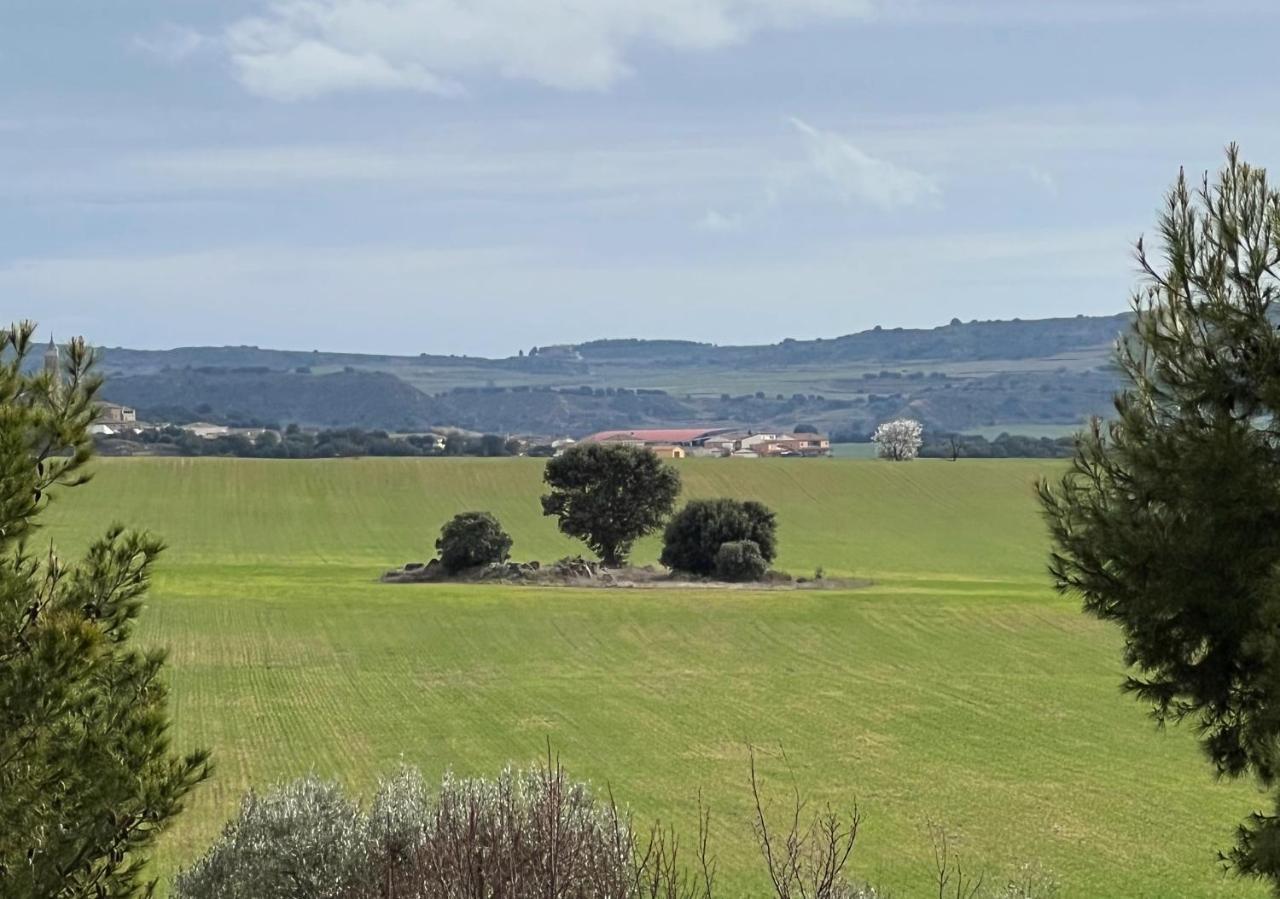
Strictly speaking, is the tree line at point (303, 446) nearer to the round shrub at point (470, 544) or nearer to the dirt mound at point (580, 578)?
the round shrub at point (470, 544)

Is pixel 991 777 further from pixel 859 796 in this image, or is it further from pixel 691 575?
pixel 691 575

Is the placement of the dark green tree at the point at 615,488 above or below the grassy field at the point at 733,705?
above

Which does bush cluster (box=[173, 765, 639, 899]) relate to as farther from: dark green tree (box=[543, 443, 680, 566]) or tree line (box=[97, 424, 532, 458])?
tree line (box=[97, 424, 532, 458])

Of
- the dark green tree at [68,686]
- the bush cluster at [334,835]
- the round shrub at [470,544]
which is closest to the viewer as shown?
the dark green tree at [68,686]

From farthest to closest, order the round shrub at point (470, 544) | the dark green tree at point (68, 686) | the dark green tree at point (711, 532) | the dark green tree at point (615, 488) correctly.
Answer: the dark green tree at point (615, 488)
the dark green tree at point (711, 532)
the round shrub at point (470, 544)
the dark green tree at point (68, 686)

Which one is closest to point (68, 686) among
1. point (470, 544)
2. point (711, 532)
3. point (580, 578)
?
point (580, 578)

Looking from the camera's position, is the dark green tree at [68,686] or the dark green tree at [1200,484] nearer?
the dark green tree at [68,686]

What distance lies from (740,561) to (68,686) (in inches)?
2305

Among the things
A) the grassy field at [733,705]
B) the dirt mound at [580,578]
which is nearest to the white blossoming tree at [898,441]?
the grassy field at [733,705]

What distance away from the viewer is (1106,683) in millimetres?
41469

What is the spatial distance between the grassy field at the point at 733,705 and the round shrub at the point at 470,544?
155 inches

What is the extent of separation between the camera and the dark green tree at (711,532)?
70.5 meters

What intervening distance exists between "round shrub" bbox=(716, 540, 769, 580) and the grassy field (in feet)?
19.1

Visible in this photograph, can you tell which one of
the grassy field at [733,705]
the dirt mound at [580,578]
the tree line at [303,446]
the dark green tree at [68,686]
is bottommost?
the dirt mound at [580,578]
